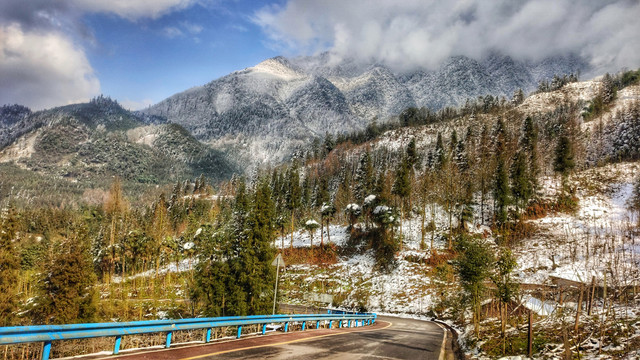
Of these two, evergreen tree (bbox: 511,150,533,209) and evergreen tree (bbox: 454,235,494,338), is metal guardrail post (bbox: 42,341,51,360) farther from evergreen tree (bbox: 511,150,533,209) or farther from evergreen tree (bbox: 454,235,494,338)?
evergreen tree (bbox: 511,150,533,209)

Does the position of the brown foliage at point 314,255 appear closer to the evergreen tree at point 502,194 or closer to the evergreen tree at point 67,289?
the evergreen tree at point 502,194

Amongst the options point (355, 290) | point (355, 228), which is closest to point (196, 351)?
point (355, 290)

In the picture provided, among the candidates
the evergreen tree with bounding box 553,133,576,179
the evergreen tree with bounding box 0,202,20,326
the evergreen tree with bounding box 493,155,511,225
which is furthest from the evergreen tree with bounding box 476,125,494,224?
the evergreen tree with bounding box 0,202,20,326

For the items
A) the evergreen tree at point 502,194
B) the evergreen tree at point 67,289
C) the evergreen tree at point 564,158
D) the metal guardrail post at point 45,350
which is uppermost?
the evergreen tree at point 564,158

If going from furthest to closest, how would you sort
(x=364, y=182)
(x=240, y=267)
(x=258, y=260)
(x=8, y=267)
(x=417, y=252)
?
(x=364, y=182) < (x=417, y=252) < (x=258, y=260) < (x=8, y=267) < (x=240, y=267)

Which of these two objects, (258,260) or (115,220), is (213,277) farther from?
(115,220)

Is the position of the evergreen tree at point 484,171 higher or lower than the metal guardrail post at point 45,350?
higher

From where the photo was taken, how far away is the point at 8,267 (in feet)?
126

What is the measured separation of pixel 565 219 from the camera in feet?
202

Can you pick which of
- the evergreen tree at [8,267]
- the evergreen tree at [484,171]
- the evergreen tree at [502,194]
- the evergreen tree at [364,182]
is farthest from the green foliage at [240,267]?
the evergreen tree at [484,171]

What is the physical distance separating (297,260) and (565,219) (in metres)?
51.0

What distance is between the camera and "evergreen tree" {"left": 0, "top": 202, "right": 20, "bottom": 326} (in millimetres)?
35062

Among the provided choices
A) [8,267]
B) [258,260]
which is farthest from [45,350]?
[8,267]

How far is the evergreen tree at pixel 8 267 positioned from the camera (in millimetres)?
35062
